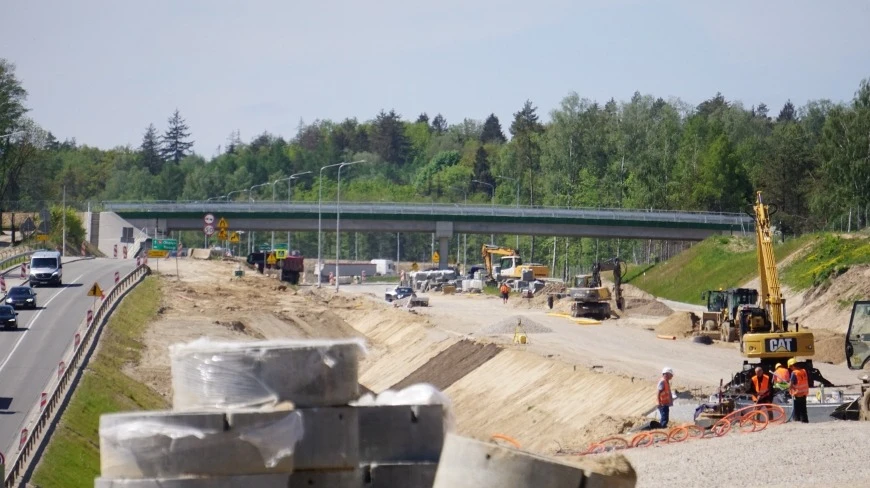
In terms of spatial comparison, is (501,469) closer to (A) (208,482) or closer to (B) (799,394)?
(A) (208,482)

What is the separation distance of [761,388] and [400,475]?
55.1ft

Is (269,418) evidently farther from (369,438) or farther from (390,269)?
(390,269)

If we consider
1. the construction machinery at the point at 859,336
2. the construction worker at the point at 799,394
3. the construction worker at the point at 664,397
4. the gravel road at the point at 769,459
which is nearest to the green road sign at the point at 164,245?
the construction machinery at the point at 859,336

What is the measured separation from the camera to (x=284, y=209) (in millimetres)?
102062

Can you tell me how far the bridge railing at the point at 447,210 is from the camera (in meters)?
97.1

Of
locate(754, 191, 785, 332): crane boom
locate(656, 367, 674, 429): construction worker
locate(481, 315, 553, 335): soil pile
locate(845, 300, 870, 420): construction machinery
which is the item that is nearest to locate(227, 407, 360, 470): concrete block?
locate(656, 367, 674, 429): construction worker

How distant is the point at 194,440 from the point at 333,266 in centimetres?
10663

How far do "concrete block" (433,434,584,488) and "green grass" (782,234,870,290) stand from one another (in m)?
58.0

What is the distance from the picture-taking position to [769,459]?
1853 centimetres

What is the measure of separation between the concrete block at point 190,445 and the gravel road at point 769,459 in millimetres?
8561

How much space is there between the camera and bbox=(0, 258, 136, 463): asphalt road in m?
29.9

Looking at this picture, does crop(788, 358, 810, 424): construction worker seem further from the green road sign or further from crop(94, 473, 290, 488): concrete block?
the green road sign

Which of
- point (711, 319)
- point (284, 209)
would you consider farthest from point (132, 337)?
point (284, 209)

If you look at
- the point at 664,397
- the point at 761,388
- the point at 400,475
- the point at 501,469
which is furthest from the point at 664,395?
the point at 501,469
